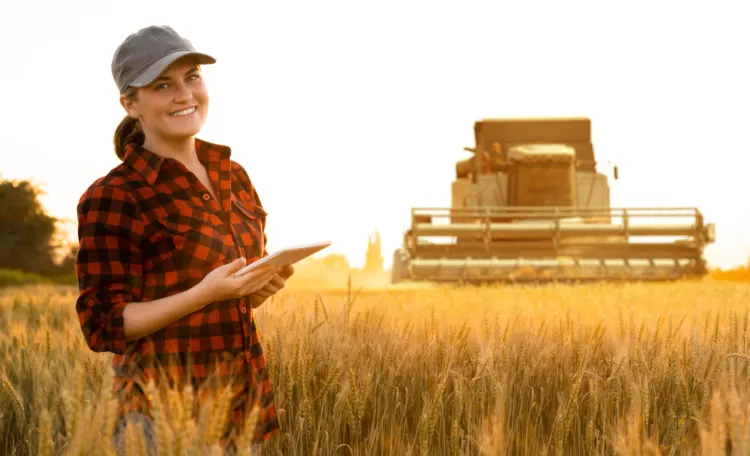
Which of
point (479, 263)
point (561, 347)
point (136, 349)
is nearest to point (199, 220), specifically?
point (136, 349)

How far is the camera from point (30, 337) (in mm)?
4172

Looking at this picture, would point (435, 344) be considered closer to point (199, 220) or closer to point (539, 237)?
point (199, 220)

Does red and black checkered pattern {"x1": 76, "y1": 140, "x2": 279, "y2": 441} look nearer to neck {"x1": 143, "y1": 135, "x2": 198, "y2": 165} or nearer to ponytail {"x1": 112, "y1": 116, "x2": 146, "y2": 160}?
neck {"x1": 143, "y1": 135, "x2": 198, "y2": 165}

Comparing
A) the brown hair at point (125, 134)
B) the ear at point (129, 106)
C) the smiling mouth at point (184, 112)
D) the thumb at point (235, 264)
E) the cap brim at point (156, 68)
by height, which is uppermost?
the cap brim at point (156, 68)

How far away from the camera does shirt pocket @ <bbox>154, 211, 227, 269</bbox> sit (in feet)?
6.06

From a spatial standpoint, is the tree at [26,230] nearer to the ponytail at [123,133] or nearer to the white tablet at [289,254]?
the ponytail at [123,133]

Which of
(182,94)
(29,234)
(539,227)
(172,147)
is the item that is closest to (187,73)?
(182,94)

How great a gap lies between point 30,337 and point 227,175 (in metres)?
2.66

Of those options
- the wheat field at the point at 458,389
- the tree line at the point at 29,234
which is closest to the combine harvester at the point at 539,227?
the wheat field at the point at 458,389

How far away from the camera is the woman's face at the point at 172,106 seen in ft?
Result: 6.21

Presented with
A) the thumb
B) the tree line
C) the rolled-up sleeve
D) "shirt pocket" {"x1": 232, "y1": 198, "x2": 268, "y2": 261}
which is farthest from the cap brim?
the tree line

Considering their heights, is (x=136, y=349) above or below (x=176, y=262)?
below

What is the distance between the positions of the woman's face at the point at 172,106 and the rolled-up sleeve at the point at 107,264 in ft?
0.63

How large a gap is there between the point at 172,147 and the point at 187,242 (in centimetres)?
27
